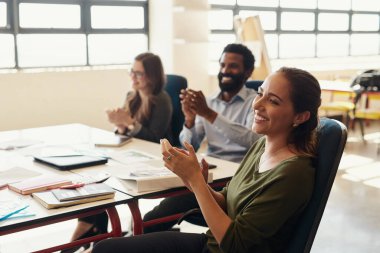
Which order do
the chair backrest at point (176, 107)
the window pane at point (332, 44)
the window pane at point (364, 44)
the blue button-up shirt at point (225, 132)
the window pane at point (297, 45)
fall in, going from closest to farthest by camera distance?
the blue button-up shirt at point (225, 132)
the chair backrest at point (176, 107)
the window pane at point (297, 45)
the window pane at point (332, 44)
the window pane at point (364, 44)

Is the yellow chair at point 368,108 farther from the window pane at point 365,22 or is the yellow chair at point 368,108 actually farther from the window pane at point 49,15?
the window pane at point 49,15

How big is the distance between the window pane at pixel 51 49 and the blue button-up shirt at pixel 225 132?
8.71 feet

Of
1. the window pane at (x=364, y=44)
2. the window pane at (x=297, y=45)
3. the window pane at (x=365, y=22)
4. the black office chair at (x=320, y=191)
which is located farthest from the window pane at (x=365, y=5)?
the black office chair at (x=320, y=191)

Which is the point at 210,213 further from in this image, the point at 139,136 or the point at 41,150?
the point at 139,136

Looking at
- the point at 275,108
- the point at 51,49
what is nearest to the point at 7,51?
the point at 51,49

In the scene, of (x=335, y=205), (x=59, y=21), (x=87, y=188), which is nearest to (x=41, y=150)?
(x=87, y=188)

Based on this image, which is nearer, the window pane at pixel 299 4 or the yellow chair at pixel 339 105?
the yellow chair at pixel 339 105

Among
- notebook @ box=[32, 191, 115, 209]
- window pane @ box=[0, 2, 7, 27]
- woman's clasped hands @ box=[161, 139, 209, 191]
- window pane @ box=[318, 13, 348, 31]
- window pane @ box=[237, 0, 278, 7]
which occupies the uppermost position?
window pane @ box=[237, 0, 278, 7]

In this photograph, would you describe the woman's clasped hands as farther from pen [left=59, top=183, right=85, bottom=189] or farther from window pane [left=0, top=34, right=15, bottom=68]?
window pane [left=0, top=34, right=15, bottom=68]

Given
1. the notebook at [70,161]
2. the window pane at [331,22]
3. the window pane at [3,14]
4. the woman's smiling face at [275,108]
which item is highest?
the window pane at [331,22]

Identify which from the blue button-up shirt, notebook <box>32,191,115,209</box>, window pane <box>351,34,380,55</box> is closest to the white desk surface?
notebook <box>32,191,115,209</box>

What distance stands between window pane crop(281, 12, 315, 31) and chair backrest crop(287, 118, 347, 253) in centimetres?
593

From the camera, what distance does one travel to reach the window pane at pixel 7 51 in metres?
4.69

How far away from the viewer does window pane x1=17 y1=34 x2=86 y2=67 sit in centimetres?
484
